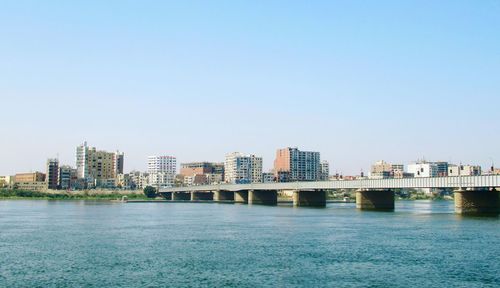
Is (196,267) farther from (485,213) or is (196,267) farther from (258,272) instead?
(485,213)

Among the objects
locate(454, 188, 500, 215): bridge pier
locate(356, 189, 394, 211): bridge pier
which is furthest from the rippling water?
locate(356, 189, 394, 211): bridge pier

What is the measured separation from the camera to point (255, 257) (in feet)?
214

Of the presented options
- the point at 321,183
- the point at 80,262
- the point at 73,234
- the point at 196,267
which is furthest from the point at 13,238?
the point at 321,183

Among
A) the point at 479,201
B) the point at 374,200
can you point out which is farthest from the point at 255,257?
the point at 374,200

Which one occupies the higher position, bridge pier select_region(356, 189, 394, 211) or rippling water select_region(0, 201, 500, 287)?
bridge pier select_region(356, 189, 394, 211)

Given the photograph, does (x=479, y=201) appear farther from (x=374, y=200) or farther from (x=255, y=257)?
(x=255, y=257)

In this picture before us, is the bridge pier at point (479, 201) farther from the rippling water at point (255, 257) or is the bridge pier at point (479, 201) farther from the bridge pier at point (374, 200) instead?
the bridge pier at point (374, 200)

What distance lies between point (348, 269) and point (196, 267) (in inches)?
602

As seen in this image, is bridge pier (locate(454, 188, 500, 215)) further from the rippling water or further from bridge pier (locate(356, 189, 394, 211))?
bridge pier (locate(356, 189, 394, 211))

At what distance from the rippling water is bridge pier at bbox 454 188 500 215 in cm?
3544

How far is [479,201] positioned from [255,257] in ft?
282

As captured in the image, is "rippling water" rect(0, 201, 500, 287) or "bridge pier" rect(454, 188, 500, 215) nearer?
"rippling water" rect(0, 201, 500, 287)

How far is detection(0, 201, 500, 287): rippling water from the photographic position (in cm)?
5172

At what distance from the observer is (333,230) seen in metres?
97.6
